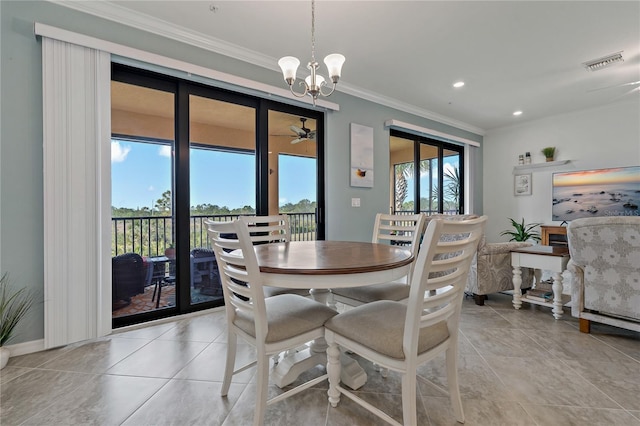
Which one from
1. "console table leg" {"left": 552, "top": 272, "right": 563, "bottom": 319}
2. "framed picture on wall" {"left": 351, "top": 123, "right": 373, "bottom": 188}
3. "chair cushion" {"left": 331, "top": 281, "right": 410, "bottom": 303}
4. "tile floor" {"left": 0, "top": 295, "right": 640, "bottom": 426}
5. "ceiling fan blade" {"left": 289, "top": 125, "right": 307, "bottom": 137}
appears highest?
"ceiling fan blade" {"left": 289, "top": 125, "right": 307, "bottom": 137}

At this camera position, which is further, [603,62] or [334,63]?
[603,62]

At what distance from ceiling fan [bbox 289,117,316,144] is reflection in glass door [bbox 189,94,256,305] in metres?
0.67

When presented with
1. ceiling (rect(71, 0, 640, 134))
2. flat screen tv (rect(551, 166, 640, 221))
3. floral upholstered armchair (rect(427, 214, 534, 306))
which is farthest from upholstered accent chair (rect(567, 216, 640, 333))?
flat screen tv (rect(551, 166, 640, 221))

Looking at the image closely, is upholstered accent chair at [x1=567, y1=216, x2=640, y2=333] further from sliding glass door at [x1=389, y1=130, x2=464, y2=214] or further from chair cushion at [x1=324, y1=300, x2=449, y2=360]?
sliding glass door at [x1=389, y1=130, x2=464, y2=214]

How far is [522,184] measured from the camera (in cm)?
547

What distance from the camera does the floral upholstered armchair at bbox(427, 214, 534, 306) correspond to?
9.66ft

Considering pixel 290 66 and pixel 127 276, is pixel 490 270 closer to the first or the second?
pixel 290 66

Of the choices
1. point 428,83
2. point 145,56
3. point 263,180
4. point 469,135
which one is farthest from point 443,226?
point 469,135

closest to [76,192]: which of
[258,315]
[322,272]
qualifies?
[258,315]

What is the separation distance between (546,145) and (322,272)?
593cm

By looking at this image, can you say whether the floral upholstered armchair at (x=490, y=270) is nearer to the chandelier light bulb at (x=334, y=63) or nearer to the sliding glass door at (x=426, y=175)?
the chandelier light bulb at (x=334, y=63)

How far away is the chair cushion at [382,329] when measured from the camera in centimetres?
115

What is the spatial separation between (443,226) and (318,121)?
2877 millimetres

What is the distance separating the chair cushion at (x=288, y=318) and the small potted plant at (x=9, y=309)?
164 centimetres
